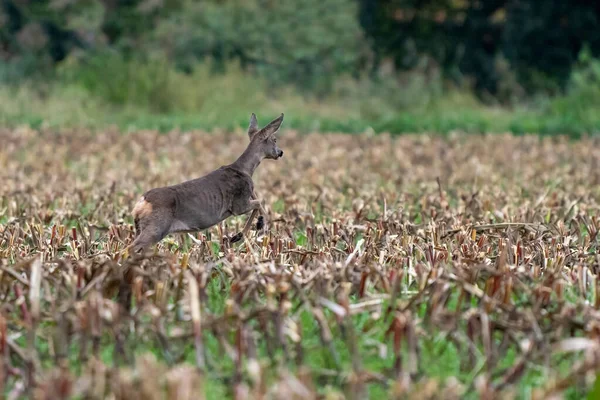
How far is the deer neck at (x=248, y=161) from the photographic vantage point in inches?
272

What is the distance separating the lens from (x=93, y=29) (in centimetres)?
3075

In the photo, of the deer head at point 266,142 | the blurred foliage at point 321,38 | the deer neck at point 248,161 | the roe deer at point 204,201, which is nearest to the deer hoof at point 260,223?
the roe deer at point 204,201

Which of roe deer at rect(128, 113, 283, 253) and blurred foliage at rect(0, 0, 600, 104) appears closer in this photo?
roe deer at rect(128, 113, 283, 253)

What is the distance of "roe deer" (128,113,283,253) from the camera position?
233 inches

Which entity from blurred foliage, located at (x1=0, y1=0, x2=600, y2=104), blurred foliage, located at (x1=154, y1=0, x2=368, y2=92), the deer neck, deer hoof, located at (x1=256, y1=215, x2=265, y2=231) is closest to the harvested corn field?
deer hoof, located at (x1=256, y1=215, x2=265, y2=231)

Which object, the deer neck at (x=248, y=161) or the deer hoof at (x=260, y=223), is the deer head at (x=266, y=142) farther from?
the deer hoof at (x=260, y=223)

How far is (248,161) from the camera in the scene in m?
6.94

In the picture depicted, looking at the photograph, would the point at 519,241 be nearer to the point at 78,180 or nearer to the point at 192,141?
the point at 78,180

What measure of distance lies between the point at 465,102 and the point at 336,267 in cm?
1933

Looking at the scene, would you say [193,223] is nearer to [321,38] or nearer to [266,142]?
[266,142]

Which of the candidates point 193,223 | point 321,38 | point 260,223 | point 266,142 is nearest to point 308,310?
point 193,223

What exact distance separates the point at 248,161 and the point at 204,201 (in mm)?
694

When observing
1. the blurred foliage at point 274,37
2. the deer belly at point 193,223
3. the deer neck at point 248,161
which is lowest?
the blurred foliage at point 274,37

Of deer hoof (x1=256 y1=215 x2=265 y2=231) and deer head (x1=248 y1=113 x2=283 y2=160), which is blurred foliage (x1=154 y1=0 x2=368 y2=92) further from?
deer hoof (x1=256 y1=215 x2=265 y2=231)
